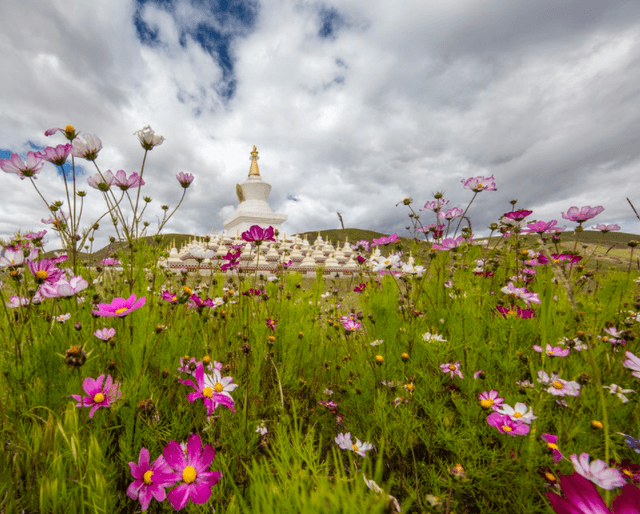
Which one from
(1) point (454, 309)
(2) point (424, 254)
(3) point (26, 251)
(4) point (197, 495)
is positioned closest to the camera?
(4) point (197, 495)

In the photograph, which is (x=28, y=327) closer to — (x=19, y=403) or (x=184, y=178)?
(x=19, y=403)

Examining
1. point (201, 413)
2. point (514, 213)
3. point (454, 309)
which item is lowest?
point (201, 413)

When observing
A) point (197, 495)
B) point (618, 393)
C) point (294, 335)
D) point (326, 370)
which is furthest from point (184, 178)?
point (618, 393)

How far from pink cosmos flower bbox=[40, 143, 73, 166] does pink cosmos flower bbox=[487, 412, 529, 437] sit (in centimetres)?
234

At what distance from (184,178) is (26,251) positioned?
0.91 m

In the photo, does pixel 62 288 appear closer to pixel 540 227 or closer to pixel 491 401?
pixel 491 401

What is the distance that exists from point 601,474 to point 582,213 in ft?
6.19

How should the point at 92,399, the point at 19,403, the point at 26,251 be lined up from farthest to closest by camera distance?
the point at 26,251 < the point at 19,403 < the point at 92,399

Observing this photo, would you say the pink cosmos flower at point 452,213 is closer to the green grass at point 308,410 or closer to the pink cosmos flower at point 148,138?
the green grass at point 308,410

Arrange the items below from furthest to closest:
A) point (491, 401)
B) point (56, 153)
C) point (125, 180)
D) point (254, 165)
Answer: point (254, 165)
point (125, 180)
point (56, 153)
point (491, 401)

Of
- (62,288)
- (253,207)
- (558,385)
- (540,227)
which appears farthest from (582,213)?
(253,207)

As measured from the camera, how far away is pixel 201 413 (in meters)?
1.15

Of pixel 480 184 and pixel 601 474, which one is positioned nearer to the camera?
pixel 601 474

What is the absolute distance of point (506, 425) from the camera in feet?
3.09
